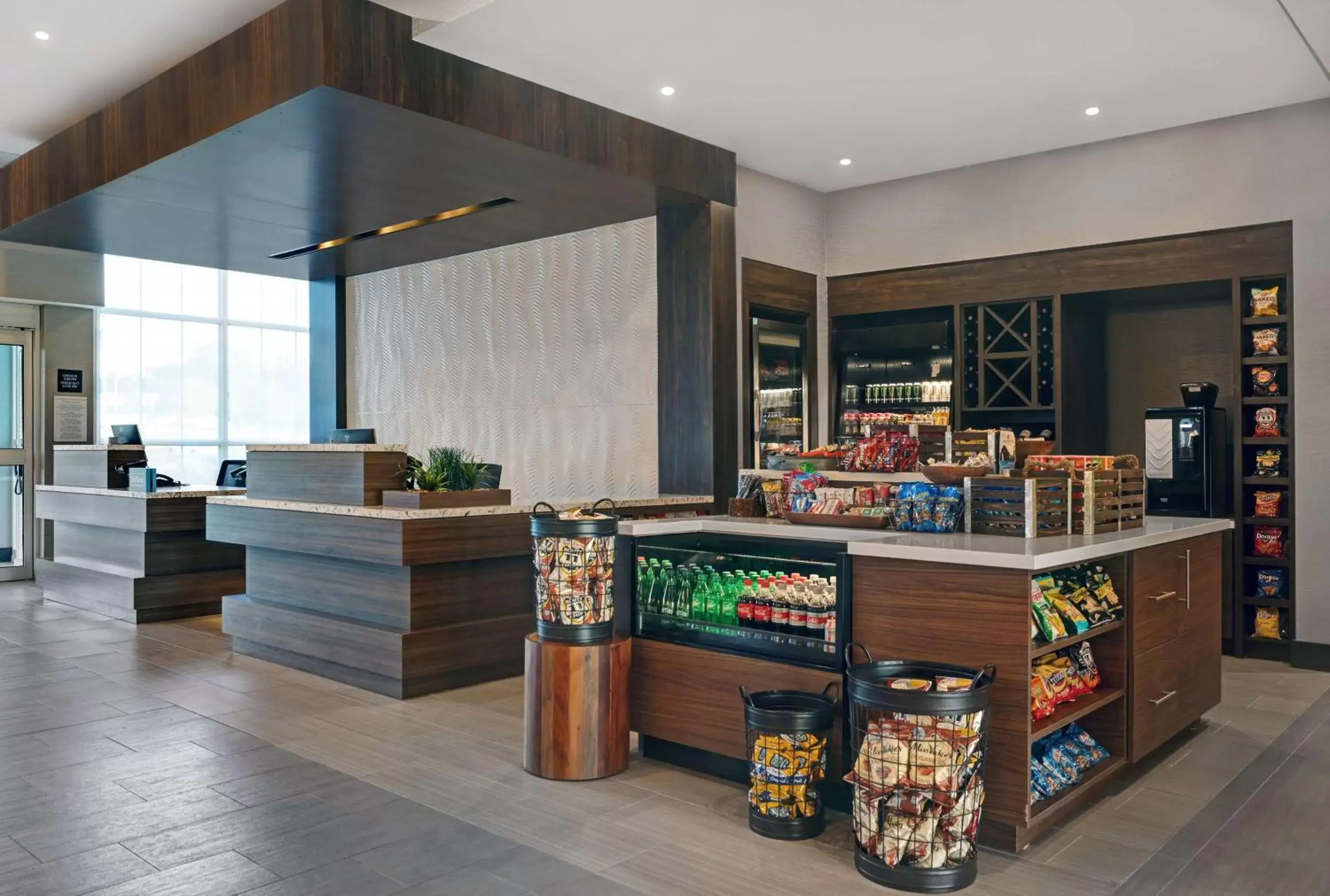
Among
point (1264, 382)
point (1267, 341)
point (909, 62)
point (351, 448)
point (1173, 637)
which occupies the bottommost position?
point (1173, 637)

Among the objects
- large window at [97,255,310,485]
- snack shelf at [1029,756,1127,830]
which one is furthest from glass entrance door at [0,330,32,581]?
snack shelf at [1029,756,1127,830]

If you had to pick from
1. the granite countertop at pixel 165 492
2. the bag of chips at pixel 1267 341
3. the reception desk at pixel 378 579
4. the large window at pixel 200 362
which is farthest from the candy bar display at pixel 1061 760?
the large window at pixel 200 362

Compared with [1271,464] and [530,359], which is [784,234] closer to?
[530,359]

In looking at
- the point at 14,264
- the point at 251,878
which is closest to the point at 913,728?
the point at 251,878

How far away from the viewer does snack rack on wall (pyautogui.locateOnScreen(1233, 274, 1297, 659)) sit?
619 centimetres

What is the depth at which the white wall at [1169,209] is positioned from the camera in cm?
602

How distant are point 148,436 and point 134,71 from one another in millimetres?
6150

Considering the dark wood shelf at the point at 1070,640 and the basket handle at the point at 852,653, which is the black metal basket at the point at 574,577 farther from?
the dark wood shelf at the point at 1070,640

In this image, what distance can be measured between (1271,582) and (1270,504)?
0.49 metres

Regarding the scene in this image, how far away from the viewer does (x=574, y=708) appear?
386cm

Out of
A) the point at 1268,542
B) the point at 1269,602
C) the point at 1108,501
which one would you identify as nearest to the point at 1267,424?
the point at 1268,542

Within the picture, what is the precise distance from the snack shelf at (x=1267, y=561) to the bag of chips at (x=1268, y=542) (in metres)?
0.02

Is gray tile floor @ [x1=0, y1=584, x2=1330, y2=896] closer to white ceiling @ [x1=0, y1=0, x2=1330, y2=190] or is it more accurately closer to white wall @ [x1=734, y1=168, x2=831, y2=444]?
white ceiling @ [x1=0, y1=0, x2=1330, y2=190]

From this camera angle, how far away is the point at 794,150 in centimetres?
707
